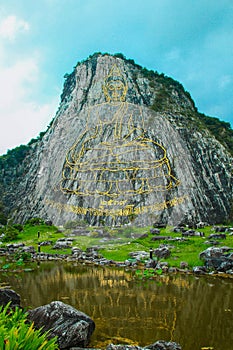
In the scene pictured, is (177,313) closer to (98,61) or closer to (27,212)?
(27,212)

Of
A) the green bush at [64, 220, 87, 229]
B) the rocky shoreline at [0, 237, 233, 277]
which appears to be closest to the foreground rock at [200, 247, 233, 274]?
the rocky shoreline at [0, 237, 233, 277]

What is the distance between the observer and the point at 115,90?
2905cm

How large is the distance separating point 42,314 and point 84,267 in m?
7.58

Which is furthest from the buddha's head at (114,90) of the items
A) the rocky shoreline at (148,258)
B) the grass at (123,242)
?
the rocky shoreline at (148,258)

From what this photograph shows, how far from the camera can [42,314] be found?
567 cm

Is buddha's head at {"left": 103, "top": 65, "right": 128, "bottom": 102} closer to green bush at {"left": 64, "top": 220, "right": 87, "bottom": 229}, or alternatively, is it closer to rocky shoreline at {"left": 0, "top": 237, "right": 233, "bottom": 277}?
green bush at {"left": 64, "top": 220, "right": 87, "bottom": 229}

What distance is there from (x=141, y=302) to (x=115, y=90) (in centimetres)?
2418

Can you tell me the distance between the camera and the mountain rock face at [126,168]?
22.9 meters

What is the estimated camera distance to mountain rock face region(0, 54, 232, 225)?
901 inches

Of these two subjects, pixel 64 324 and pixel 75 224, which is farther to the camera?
pixel 75 224

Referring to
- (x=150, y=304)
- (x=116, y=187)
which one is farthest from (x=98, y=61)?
(x=150, y=304)

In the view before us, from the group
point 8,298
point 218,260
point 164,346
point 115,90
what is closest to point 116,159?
point 115,90

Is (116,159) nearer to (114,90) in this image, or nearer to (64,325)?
(114,90)

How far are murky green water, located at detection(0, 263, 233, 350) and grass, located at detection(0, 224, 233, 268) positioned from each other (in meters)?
2.34
